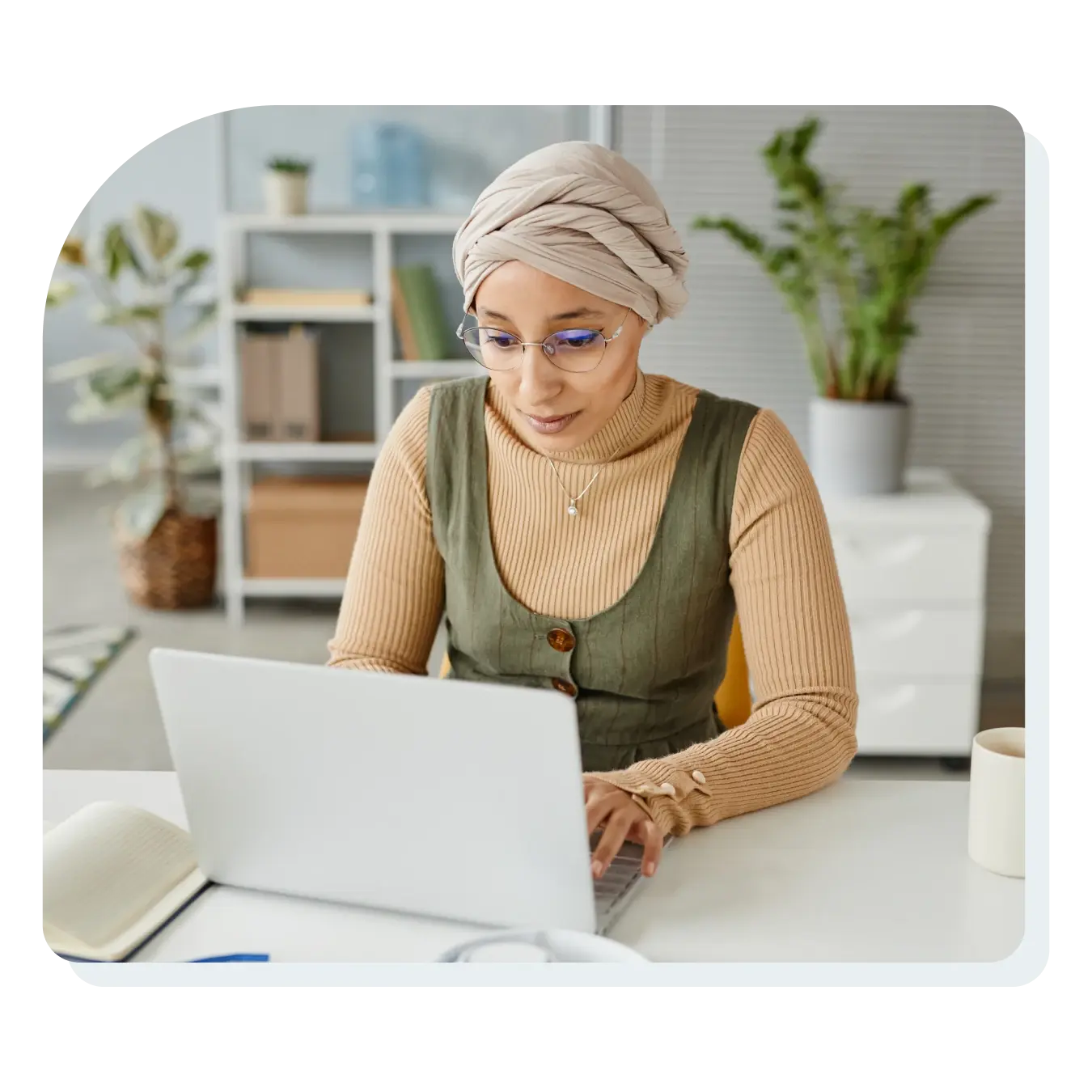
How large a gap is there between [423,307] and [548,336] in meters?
2.99

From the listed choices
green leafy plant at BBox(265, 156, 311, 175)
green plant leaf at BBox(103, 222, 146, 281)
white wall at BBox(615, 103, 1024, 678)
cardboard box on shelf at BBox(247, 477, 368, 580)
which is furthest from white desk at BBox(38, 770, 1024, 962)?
green plant leaf at BBox(103, 222, 146, 281)

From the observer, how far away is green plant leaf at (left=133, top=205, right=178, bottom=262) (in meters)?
4.33

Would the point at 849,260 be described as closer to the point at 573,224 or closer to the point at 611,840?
the point at 573,224

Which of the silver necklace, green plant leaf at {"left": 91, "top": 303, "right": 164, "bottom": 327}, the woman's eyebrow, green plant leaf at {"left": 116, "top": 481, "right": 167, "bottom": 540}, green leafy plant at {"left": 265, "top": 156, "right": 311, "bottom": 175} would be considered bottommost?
green plant leaf at {"left": 116, "top": 481, "right": 167, "bottom": 540}

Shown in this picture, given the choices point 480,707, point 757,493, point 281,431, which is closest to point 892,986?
point 480,707

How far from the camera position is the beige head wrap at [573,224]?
1.33m

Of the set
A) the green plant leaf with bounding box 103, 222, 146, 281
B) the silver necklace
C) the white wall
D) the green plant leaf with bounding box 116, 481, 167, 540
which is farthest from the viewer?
the green plant leaf with bounding box 116, 481, 167, 540

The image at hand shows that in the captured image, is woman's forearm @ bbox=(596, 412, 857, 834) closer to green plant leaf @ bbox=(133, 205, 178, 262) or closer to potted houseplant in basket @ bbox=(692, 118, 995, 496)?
potted houseplant in basket @ bbox=(692, 118, 995, 496)

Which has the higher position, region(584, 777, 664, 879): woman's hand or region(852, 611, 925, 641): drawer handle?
region(584, 777, 664, 879): woman's hand

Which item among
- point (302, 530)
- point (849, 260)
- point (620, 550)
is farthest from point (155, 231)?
point (620, 550)

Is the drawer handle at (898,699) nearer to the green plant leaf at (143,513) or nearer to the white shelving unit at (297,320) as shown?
the white shelving unit at (297,320)

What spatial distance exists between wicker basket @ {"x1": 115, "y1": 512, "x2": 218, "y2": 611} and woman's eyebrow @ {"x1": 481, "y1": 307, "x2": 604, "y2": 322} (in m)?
3.29

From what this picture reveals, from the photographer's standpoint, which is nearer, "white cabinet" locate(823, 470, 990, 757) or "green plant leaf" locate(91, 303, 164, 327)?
"white cabinet" locate(823, 470, 990, 757)

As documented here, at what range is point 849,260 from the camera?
3.53 meters
